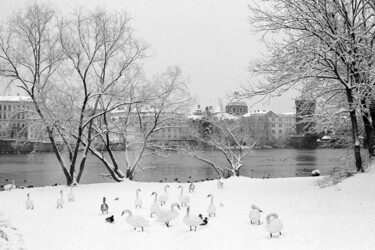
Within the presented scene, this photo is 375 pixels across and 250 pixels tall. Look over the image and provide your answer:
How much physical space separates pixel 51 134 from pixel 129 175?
632cm

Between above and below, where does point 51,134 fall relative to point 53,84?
below

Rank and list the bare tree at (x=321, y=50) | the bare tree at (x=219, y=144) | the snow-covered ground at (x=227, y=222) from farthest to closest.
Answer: the bare tree at (x=219, y=144), the bare tree at (x=321, y=50), the snow-covered ground at (x=227, y=222)

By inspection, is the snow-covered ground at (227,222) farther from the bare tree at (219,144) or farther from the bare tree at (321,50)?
the bare tree at (219,144)

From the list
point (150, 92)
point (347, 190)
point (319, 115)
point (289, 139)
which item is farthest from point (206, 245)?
point (289, 139)

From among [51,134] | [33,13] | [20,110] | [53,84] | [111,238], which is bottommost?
[111,238]

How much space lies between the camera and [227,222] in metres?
11.7

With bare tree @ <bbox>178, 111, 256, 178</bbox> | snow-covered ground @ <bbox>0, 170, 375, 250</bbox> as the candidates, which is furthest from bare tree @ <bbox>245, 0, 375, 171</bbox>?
bare tree @ <bbox>178, 111, 256, 178</bbox>

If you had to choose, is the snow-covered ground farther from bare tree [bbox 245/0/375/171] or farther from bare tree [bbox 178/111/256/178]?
bare tree [bbox 178/111/256/178]

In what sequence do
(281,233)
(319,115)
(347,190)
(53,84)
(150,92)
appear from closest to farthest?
(281,233)
(347,190)
(319,115)
(53,84)
(150,92)

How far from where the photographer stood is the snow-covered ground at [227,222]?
9.32 meters

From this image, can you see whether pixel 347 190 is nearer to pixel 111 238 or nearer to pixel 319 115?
pixel 319 115

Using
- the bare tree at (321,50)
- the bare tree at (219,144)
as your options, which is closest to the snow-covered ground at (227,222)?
the bare tree at (321,50)

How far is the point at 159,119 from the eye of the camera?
1076 inches

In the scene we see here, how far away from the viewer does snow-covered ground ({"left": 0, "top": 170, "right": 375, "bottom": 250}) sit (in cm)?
932
